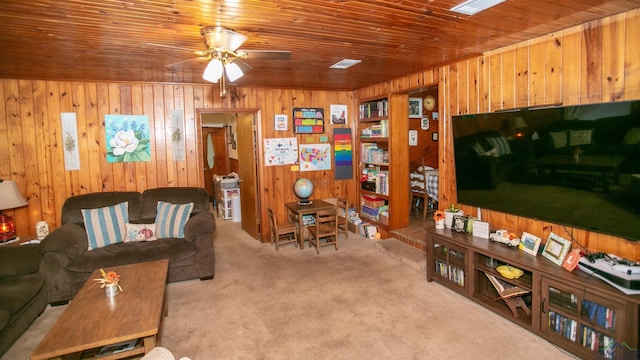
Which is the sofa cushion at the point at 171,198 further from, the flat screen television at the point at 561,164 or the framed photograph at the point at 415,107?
the framed photograph at the point at 415,107

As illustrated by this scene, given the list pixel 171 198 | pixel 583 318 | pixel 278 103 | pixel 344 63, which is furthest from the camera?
pixel 278 103

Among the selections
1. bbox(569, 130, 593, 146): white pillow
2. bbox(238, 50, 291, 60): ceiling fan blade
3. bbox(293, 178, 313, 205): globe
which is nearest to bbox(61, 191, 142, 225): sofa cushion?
bbox(293, 178, 313, 205): globe

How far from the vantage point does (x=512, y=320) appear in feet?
9.20

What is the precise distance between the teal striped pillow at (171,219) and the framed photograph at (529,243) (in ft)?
11.2

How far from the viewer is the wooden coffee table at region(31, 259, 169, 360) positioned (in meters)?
1.95

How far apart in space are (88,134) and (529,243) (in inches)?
192

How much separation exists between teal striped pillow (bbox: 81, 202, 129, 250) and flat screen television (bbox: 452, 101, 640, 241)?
3746 mm

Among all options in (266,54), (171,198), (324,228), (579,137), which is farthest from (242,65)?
(324,228)

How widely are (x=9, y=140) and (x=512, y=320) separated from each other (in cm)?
544

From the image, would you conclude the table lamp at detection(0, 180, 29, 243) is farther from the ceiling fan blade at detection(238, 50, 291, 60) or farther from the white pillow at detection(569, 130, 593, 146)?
the white pillow at detection(569, 130, 593, 146)

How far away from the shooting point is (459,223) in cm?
345

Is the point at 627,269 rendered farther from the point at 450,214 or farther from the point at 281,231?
the point at 281,231

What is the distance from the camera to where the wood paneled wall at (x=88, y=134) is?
4020 millimetres

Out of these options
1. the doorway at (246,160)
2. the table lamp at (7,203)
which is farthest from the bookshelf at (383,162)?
the table lamp at (7,203)
